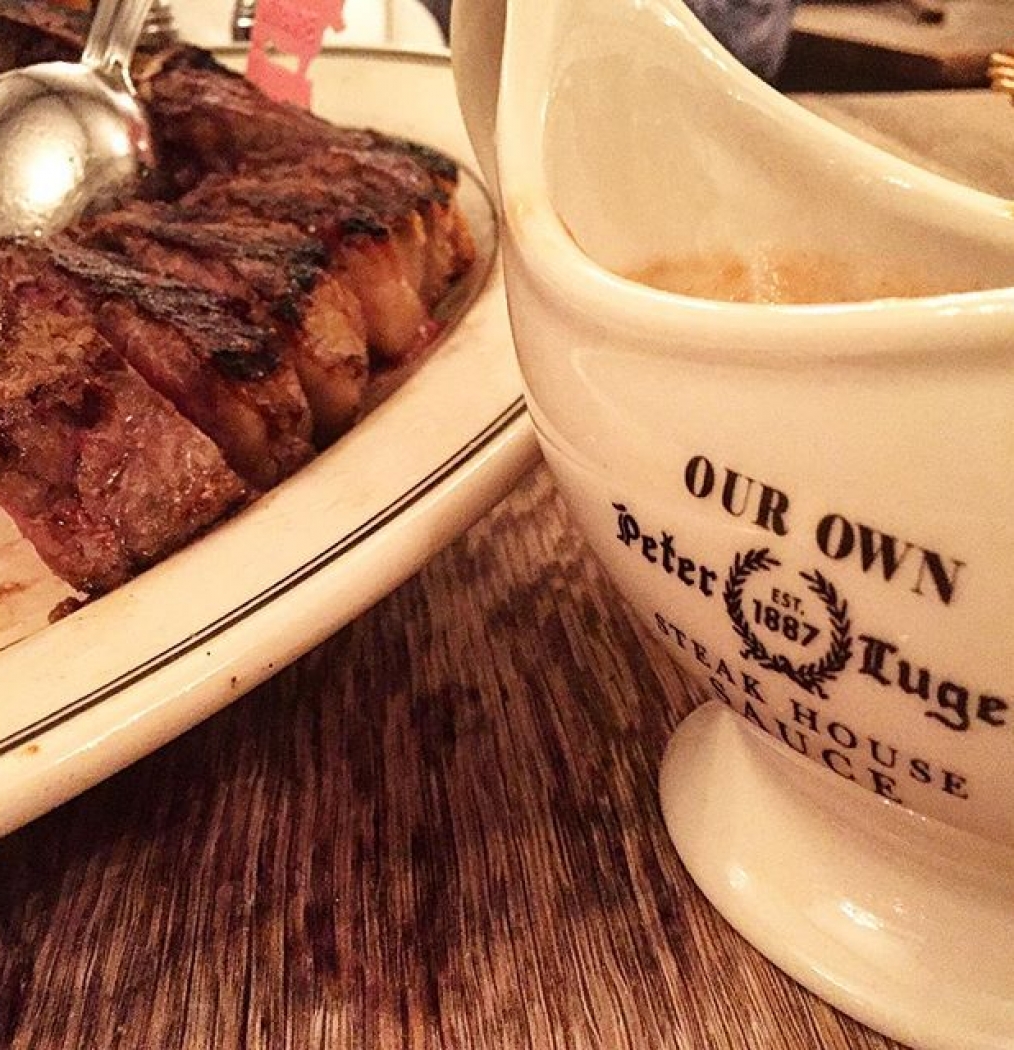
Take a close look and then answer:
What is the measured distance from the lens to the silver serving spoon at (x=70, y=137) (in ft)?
3.53

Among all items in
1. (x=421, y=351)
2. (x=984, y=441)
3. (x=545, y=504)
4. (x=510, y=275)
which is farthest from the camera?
(x=421, y=351)

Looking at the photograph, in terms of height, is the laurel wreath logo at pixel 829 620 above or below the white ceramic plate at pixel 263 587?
above

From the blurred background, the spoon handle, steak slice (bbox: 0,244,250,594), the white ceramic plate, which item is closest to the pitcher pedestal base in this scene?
the white ceramic plate

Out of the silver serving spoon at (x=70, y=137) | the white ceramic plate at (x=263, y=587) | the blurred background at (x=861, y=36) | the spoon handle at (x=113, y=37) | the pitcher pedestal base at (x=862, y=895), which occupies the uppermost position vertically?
the spoon handle at (x=113, y=37)

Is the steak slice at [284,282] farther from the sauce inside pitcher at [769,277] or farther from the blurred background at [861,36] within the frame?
the blurred background at [861,36]

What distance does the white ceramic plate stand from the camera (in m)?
0.53

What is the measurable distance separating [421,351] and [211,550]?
354 mm

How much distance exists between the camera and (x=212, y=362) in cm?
77

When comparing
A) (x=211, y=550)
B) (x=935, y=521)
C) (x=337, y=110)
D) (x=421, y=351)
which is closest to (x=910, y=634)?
(x=935, y=521)

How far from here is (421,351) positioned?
0.97 m

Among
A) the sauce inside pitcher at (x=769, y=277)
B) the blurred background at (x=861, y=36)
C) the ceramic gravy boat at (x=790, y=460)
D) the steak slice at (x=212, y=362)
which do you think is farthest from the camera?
the blurred background at (x=861, y=36)

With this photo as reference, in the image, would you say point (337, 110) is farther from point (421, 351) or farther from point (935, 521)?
point (935, 521)

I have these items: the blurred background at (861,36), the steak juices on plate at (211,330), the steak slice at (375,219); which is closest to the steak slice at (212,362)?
the steak juices on plate at (211,330)

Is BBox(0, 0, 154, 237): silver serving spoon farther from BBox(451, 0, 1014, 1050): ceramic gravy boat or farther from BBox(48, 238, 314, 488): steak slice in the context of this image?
BBox(451, 0, 1014, 1050): ceramic gravy boat
